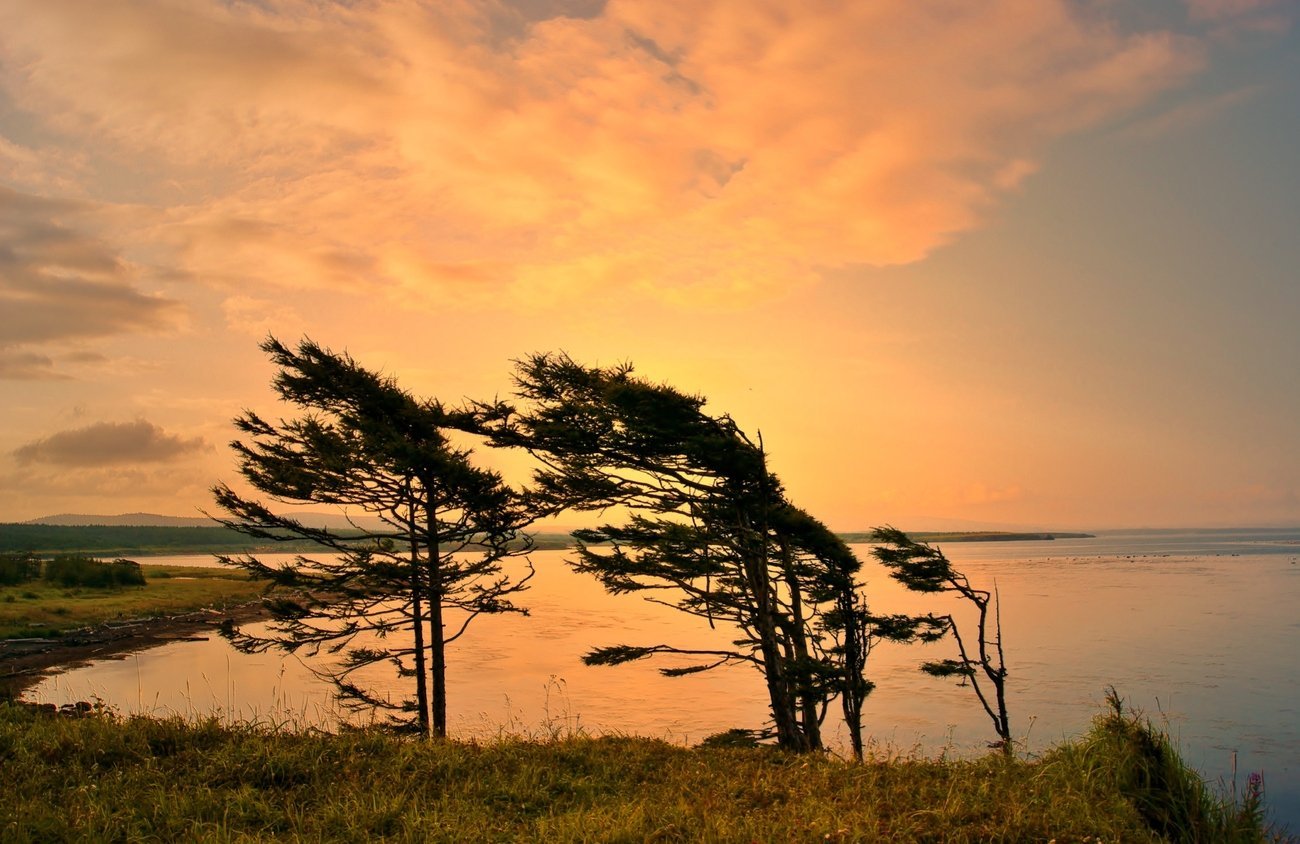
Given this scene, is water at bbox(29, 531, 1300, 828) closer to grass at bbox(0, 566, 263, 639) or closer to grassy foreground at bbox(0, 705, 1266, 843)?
grassy foreground at bbox(0, 705, 1266, 843)

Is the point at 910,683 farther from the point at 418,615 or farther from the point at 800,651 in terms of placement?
the point at 418,615

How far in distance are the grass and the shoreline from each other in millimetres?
1403

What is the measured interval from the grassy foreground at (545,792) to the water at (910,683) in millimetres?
3740

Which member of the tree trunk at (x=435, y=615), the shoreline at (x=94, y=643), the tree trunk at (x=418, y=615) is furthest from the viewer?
the shoreline at (x=94, y=643)

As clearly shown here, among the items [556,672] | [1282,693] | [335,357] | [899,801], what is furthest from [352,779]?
[1282,693]

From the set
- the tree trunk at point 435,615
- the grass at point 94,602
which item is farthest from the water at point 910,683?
the grass at point 94,602

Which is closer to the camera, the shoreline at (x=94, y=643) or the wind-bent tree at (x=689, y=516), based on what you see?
the wind-bent tree at (x=689, y=516)

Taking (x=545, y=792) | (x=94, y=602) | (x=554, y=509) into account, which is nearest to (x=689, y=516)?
(x=554, y=509)

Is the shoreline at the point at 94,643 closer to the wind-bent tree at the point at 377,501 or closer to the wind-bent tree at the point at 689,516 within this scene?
the wind-bent tree at the point at 377,501

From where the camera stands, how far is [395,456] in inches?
773

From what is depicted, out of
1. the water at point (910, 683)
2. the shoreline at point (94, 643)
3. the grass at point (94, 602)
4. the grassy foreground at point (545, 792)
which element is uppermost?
the grassy foreground at point (545, 792)

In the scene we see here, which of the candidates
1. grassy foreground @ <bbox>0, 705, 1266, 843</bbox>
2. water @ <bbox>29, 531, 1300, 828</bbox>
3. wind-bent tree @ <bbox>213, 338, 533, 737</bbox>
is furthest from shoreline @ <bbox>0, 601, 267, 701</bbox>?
grassy foreground @ <bbox>0, 705, 1266, 843</bbox>

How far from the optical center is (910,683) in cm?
3975

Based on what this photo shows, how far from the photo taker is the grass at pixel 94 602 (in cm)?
4622
